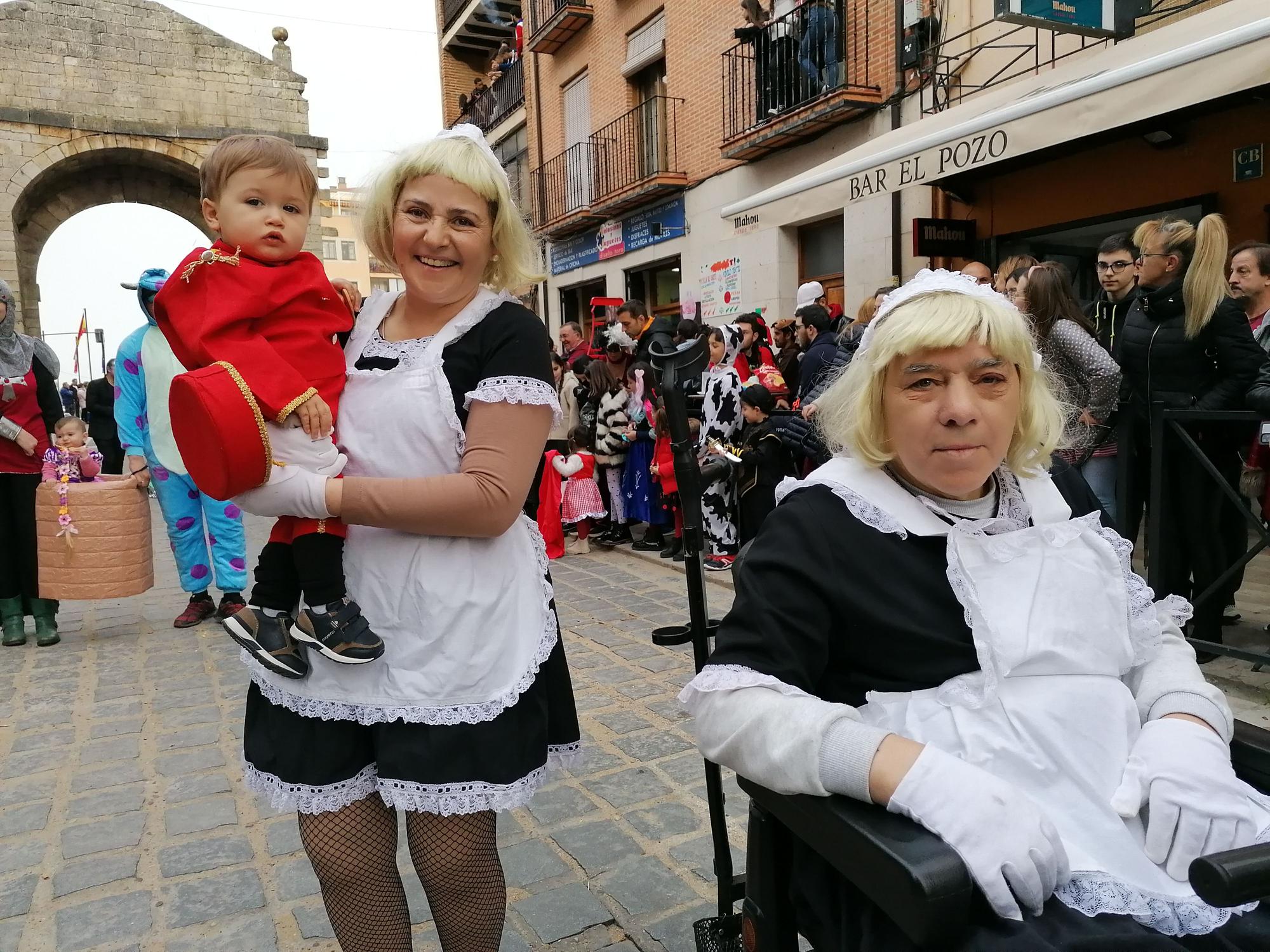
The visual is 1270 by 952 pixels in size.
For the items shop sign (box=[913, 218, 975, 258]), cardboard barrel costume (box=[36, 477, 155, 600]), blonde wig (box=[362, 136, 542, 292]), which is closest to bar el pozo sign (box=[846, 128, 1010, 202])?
shop sign (box=[913, 218, 975, 258])

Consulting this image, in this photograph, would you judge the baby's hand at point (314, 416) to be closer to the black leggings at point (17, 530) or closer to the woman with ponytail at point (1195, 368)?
the woman with ponytail at point (1195, 368)

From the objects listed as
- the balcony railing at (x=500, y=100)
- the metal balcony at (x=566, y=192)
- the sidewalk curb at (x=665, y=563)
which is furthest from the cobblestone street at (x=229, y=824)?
the balcony railing at (x=500, y=100)

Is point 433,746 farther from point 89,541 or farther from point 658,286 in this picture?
point 658,286

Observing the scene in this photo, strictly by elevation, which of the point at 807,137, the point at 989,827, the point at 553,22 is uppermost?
the point at 553,22

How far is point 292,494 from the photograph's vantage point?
1456 millimetres

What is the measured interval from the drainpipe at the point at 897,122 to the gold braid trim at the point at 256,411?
Result: 830 centimetres

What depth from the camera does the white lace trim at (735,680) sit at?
53.8 inches

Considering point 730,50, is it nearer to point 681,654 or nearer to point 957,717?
point 681,654

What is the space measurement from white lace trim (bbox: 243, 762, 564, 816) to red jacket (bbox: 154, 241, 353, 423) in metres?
0.69

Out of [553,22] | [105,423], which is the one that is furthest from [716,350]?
[553,22]

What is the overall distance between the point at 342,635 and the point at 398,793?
30cm

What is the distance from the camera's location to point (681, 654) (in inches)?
182

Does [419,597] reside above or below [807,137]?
below

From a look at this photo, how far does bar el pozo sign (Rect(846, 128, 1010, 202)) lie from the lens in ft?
17.2
